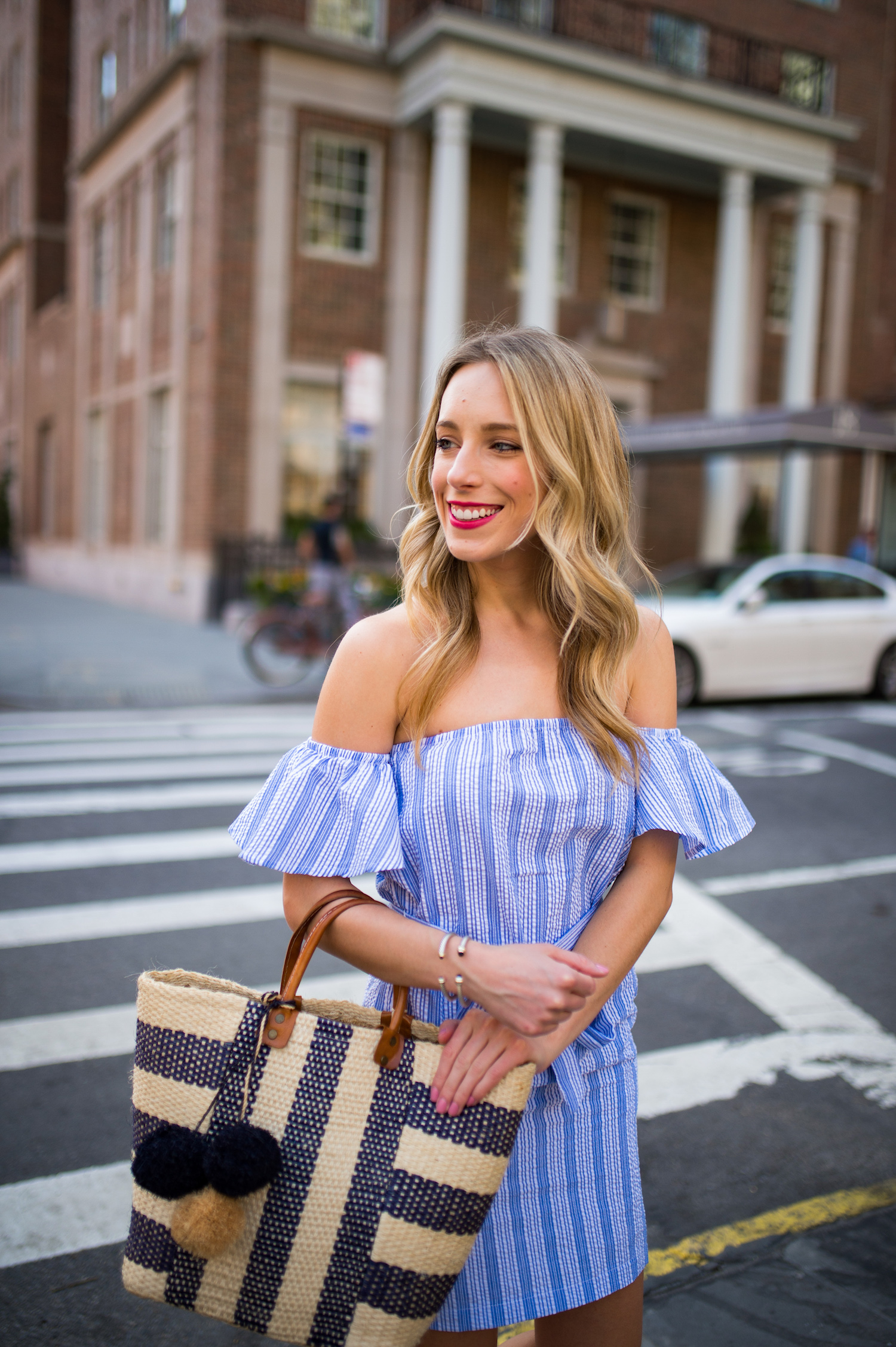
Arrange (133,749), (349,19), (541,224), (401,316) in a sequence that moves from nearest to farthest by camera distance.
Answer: (133,749) → (541,224) → (349,19) → (401,316)

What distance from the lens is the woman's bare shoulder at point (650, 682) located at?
1.89 meters

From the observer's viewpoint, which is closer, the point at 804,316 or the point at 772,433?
the point at 772,433

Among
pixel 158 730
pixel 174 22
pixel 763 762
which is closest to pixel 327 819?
pixel 763 762

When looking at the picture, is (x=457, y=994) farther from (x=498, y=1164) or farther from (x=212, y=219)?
(x=212, y=219)

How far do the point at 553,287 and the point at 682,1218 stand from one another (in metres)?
18.2

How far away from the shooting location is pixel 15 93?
33.6 metres

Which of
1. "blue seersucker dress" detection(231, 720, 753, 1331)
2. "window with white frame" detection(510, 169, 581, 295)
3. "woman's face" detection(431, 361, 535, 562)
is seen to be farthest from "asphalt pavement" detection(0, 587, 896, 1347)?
"window with white frame" detection(510, 169, 581, 295)

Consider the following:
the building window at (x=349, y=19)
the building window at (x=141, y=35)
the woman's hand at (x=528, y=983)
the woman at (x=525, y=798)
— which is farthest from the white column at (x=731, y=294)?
the woman's hand at (x=528, y=983)

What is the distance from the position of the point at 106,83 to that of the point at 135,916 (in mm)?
25244

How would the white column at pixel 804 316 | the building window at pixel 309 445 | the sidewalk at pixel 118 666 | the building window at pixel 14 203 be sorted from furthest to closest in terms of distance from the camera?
the building window at pixel 14 203
the white column at pixel 804 316
the building window at pixel 309 445
the sidewalk at pixel 118 666

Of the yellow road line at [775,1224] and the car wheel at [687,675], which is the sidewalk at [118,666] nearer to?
the car wheel at [687,675]

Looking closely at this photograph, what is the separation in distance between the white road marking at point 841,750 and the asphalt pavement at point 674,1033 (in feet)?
1.09

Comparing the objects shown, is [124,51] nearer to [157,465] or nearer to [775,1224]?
[157,465]

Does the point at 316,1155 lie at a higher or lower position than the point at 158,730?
higher
